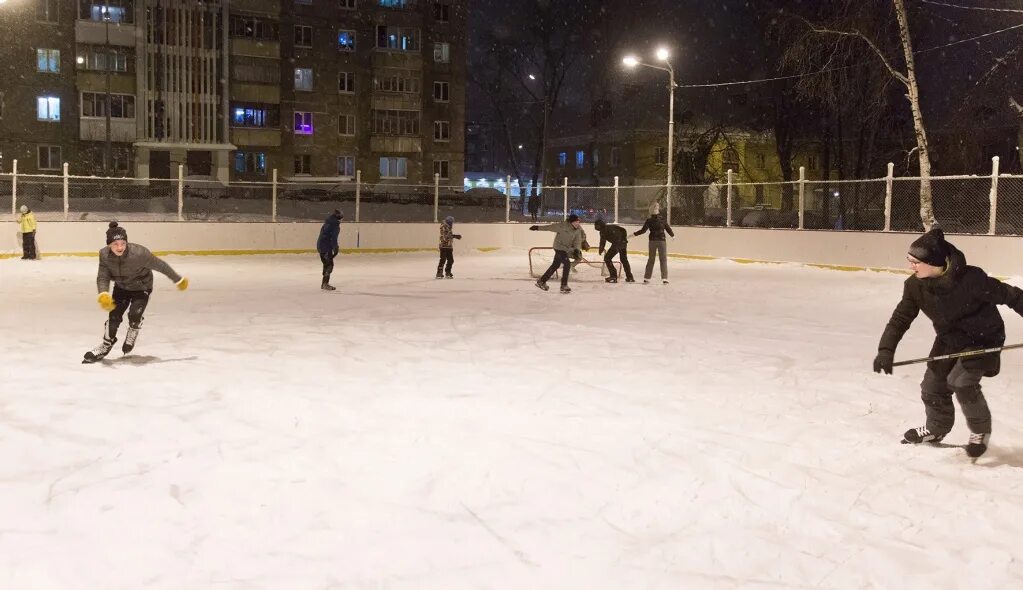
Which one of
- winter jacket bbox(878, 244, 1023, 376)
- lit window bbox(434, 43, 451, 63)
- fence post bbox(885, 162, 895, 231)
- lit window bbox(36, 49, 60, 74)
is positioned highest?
lit window bbox(434, 43, 451, 63)

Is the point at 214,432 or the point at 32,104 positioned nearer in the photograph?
the point at 214,432

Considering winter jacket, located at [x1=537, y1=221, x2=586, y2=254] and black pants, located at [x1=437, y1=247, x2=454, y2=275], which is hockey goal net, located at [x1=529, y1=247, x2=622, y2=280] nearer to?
winter jacket, located at [x1=537, y1=221, x2=586, y2=254]

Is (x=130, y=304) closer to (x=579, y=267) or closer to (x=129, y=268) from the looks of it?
(x=129, y=268)

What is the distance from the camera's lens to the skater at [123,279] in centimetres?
826

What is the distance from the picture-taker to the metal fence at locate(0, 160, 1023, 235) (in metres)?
21.7

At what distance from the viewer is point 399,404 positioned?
23.3ft

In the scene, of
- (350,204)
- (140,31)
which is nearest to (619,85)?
(350,204)

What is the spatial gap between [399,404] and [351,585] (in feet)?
11.0

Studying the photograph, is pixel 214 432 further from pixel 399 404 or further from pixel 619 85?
pixel 619 85

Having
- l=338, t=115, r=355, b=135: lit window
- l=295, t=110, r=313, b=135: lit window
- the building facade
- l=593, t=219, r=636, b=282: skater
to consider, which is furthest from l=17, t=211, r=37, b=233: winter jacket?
l=338, t=115, r=355, b=135: lit window

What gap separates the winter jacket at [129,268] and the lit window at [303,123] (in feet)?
121

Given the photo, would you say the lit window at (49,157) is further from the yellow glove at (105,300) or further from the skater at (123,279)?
the yellow glove at (105,300)

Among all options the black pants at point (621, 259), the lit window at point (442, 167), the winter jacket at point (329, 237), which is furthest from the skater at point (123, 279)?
the lit window at point (442, 167)

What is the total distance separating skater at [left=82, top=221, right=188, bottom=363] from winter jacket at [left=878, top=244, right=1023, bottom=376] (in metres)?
6.26
